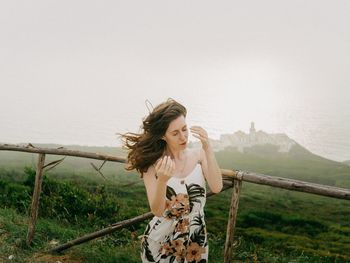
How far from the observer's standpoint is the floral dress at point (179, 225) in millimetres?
2824

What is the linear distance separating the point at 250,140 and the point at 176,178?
327 ft

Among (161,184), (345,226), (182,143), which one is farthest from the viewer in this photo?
(345,226)

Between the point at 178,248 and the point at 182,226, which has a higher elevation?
the point at 182,226

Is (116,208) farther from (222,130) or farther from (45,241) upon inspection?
(222,130)

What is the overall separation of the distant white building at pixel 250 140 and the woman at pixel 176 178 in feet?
304

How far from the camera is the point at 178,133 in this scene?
2.77 m

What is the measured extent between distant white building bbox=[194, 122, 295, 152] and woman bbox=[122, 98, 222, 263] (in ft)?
304

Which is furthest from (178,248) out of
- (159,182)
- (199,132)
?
(199,132)

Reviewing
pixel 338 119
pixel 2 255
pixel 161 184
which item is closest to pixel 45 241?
pixel 2 255

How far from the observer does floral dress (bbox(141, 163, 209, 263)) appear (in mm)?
2824

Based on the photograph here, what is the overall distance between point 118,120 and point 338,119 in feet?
256

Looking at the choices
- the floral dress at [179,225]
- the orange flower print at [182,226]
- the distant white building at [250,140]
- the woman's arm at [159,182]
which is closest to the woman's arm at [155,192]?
the woman's arm at [159,182]

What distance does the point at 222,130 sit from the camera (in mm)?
109375

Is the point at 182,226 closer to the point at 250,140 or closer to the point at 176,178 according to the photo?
the point at 176,178
